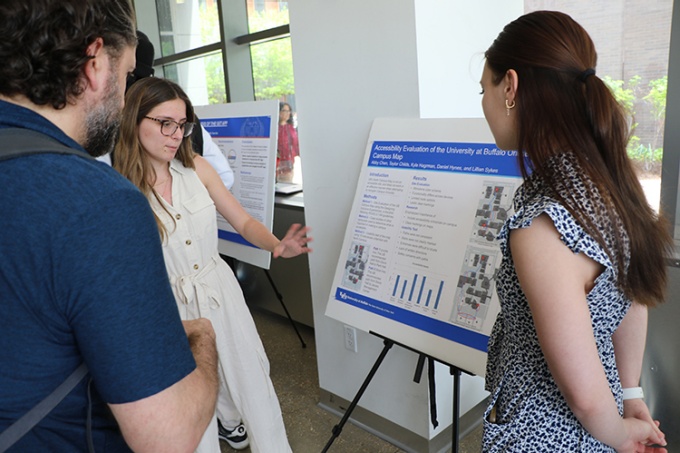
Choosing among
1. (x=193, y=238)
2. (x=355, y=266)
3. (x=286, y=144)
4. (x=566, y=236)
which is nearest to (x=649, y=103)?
(x=355, y=266)

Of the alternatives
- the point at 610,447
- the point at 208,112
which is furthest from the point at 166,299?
the point at 208,112

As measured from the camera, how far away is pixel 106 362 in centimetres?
72

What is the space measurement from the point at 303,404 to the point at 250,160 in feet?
4.33

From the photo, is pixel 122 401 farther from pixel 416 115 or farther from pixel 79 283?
pixel 416 115

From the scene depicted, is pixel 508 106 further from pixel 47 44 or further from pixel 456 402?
pixel 456 402

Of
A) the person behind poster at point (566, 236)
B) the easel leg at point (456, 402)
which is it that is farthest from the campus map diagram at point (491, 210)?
the person behind poster at point (566, 236)

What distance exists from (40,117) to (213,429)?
154 cm

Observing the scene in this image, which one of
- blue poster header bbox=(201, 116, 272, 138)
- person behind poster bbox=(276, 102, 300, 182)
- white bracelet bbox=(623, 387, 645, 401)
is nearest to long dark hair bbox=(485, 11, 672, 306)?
white bracelet bbox=(623, 387, 645, 401)

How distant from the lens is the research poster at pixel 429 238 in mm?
1614

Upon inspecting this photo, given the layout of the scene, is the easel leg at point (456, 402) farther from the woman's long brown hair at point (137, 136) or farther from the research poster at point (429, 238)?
the woman's long brown hair at point (137, 136)

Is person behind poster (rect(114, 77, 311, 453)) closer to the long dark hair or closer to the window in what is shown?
the long dark hair

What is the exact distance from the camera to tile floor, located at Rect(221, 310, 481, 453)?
245cm

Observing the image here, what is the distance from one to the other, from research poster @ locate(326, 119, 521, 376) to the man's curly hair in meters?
1.16

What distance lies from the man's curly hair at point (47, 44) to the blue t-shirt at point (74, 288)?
0.12 feet
